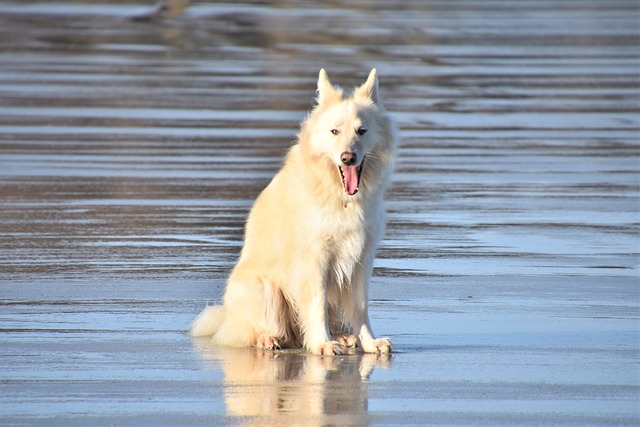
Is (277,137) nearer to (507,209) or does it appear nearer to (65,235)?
(507,209)

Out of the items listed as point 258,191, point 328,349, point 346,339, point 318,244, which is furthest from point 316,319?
point 258,191

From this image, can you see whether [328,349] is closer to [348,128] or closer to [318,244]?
[318,244]

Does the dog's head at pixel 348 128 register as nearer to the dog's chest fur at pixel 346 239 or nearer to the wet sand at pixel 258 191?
the dog's chest fur at pixel 346 239

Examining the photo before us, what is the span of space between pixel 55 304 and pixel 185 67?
1569 centimetres

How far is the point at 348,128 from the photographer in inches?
318

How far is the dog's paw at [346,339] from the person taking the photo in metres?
8.35

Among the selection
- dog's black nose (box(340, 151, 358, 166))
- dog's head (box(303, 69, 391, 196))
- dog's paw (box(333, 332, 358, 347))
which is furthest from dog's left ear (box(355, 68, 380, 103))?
dog's paw (box(333, 332, 358, 347))

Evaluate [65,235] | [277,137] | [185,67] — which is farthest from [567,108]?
[65,235]

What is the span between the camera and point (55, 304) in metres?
9.26

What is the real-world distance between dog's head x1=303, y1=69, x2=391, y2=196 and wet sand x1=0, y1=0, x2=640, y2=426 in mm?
1095

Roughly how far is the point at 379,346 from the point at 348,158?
1080mm

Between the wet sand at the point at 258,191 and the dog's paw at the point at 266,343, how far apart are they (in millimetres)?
76

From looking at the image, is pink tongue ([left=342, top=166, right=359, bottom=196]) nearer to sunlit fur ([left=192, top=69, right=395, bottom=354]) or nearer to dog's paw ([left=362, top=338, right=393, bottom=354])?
sunlit fur ([left=192, top=69, right=395, bottom=354])

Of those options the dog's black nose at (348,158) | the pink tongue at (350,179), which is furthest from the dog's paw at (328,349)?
the dog's black nose at (348,158)
